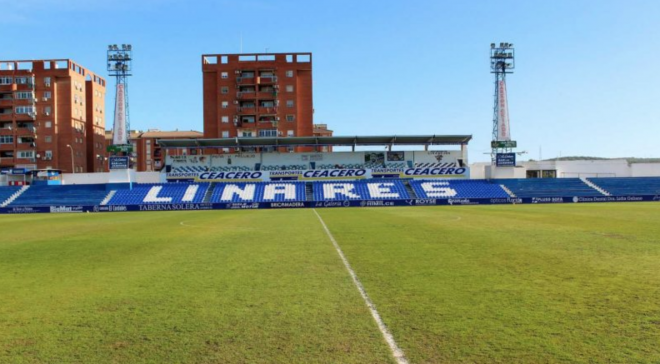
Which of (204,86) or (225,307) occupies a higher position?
(204,86)

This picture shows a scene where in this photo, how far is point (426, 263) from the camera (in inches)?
471

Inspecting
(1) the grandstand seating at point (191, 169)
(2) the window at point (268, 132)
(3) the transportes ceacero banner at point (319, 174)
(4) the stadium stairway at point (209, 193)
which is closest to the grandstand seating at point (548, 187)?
(3) the transportes ceacero banner at point (319, 174)

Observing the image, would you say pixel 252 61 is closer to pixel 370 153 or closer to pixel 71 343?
pixel 370 153

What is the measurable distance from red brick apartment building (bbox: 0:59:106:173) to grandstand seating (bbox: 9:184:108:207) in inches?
1093

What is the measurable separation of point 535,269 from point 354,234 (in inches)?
372

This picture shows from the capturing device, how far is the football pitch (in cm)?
578

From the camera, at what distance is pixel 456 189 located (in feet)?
195

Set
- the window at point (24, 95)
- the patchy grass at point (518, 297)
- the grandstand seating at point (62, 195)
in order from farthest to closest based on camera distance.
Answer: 1. the window at point (24, 95)
2. the grandstand seating at point (62, 195)
3. the patchy grass at point (518, 297)

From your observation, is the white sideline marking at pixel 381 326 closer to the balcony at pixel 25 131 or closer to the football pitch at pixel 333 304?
the football pitch at pixel 333 304

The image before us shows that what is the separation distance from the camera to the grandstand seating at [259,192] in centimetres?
5638

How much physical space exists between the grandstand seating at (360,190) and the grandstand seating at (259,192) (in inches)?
96.6

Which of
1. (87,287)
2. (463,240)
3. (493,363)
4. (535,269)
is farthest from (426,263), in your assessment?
(87,287)

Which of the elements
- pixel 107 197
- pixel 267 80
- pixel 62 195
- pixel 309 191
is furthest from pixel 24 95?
pixel 309 191

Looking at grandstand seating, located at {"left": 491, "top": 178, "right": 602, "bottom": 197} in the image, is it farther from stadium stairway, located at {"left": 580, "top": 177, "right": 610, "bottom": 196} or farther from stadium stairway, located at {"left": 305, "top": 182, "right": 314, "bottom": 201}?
stadium stairway, located at {"left": 305, "top": 182, "right": 314, "bottom": 201}
